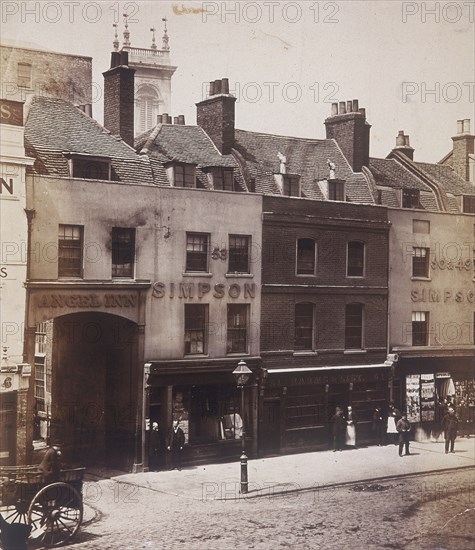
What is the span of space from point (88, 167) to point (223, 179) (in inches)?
103

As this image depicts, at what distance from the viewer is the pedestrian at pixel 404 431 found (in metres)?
10.8

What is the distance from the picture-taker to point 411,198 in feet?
37.2

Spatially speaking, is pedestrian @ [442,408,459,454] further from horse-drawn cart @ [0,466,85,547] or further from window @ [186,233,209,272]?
horse-drawn cart @ [0,466,85,547]

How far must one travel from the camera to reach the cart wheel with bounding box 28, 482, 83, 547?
8648 mm

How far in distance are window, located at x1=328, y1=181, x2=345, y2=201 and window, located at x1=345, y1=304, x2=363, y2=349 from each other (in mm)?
1719

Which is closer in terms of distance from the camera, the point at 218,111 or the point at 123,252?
the point at 218,111

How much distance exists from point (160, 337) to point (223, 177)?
2.64 meters

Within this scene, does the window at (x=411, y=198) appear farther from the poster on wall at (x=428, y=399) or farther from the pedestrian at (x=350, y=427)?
the pedestrian at (x=350, y=427)

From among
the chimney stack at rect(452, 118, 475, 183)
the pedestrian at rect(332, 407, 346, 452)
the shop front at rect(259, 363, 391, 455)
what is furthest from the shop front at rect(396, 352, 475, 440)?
the chimney stack at rect(452, 118, 475, 183)

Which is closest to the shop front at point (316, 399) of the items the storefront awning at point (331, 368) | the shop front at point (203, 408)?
the storefront awning at point (331, 368)

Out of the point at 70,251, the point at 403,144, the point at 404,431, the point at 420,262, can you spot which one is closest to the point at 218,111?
the point at 403,144

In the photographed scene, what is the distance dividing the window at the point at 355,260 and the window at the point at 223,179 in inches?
77.5

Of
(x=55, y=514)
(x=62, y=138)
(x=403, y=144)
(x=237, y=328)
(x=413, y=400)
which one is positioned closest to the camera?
(x=55, y=514)

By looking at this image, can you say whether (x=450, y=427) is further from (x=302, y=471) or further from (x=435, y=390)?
(x=302, y=471)
